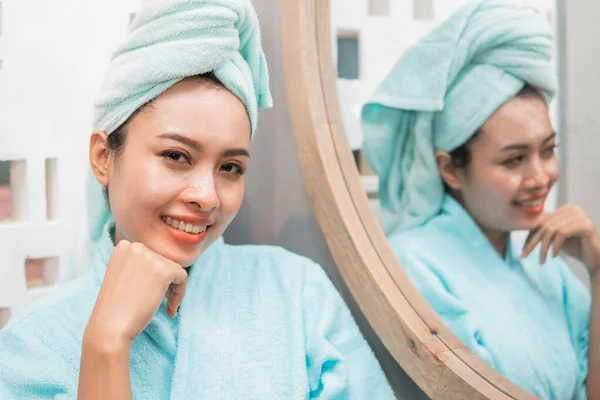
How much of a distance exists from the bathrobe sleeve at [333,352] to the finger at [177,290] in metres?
0.15

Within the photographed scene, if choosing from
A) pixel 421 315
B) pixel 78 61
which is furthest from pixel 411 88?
pixel 78 61

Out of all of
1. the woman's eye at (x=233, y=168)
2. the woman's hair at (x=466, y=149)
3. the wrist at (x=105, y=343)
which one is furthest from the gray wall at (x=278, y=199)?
the wrist at (x=105, y=343)

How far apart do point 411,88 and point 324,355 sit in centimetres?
32

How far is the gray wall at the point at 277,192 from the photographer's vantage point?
853mm

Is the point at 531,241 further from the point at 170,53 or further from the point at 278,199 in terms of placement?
the point at 170,53

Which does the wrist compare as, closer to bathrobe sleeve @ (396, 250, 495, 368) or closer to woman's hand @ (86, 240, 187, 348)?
woman's hand @ (86, 240, 187, 348)

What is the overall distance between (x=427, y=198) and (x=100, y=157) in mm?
373

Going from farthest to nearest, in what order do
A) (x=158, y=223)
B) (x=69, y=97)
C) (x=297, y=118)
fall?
(x=297, y=118)
(x=69, y=97)
(x=158, y=223)

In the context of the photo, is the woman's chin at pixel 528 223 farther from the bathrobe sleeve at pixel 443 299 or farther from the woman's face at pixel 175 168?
the woman's face at pixel 175 168

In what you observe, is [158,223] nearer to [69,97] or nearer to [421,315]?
[69,97]

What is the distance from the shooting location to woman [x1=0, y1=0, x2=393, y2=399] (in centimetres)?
54

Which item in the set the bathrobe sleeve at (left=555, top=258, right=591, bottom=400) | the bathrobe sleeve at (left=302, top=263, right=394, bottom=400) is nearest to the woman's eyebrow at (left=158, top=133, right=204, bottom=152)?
the bathrobe sleeve at (left=302, top=263, right=394, bottom=400)

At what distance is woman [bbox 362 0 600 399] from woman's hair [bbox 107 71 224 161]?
9.6 inches

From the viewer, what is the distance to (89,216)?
25.5 inches
